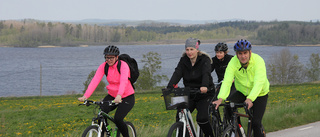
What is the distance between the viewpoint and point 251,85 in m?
5.73

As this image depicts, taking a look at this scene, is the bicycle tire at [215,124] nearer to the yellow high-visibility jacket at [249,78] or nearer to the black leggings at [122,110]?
the yellow high-visibility jacket at [249,78]

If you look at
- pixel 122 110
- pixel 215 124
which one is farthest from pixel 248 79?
pixel 122 110

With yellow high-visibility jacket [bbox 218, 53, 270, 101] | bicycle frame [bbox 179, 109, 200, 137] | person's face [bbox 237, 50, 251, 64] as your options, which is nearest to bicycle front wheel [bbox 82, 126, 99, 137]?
bicycle frame [bbox 179, 109, 200, 137]

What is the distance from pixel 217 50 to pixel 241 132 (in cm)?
289

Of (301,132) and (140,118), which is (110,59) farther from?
(140,118)

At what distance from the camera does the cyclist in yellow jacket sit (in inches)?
213

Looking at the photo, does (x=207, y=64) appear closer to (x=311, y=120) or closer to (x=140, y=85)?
(x=311, y=120)

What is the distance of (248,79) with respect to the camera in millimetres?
5691

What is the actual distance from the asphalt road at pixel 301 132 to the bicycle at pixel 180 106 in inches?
140

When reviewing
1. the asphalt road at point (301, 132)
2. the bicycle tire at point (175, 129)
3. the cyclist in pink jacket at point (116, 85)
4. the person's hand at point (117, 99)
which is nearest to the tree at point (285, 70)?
the asphalt road at point (301, 132)

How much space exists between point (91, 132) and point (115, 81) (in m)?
0.98

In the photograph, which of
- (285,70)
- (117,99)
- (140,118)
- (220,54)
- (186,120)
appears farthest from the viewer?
(285,70)

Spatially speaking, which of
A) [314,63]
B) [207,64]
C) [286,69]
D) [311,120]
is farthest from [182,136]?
[314,63]

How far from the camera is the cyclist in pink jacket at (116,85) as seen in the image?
602 cm
